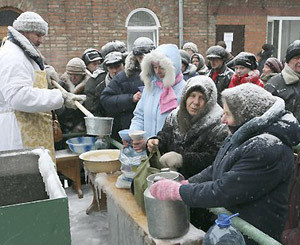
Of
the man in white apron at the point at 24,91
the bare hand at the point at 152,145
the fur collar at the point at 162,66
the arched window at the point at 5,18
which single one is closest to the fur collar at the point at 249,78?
the fur collar at the point at 162,66

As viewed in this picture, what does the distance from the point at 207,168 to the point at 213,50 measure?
9.89 feet

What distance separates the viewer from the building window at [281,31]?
10758mm

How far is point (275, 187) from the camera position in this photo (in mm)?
1667

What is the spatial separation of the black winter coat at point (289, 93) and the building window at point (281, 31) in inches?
296

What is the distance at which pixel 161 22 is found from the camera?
366 inches

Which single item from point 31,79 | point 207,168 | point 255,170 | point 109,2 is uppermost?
point 109,2

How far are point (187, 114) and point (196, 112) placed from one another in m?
0.08

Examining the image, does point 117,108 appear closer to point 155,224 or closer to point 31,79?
point 31,79

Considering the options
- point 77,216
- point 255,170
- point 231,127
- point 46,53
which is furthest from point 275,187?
point 46,53

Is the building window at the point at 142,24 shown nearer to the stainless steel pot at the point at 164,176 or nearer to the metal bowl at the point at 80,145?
the metal bowl at the point at 80,145

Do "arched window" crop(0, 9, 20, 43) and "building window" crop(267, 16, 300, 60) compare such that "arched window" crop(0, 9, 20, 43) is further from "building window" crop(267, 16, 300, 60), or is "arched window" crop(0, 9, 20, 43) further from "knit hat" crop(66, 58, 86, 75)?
"building window" crop(267, 16, 300, 60)

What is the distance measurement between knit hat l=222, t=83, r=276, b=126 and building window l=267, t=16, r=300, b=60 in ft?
32.0

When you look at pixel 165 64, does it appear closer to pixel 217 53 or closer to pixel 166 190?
pixel 166 190

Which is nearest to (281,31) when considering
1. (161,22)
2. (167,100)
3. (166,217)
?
(161,22)
